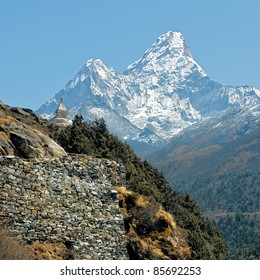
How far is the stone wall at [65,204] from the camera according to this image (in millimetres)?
20938

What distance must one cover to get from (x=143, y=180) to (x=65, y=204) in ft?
42.5

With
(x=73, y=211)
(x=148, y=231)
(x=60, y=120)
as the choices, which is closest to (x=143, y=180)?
(x=148, y=231)

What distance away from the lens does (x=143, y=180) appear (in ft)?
116

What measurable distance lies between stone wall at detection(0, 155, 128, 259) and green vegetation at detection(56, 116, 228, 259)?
4830mm

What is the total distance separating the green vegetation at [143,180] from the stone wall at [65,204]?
4.83 m

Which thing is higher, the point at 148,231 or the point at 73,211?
the point at 148,231

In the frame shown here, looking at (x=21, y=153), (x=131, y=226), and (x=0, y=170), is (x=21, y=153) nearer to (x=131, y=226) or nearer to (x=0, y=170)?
(x=0, y=170)

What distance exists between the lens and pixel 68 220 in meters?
22.7

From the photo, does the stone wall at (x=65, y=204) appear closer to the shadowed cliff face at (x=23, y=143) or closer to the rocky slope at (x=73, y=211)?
the rocky slope at (x=73, y=211)

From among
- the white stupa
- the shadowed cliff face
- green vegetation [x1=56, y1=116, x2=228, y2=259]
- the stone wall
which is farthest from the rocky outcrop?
the white stupa

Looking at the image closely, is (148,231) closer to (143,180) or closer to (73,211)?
(73,211)

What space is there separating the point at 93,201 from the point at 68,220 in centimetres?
196
